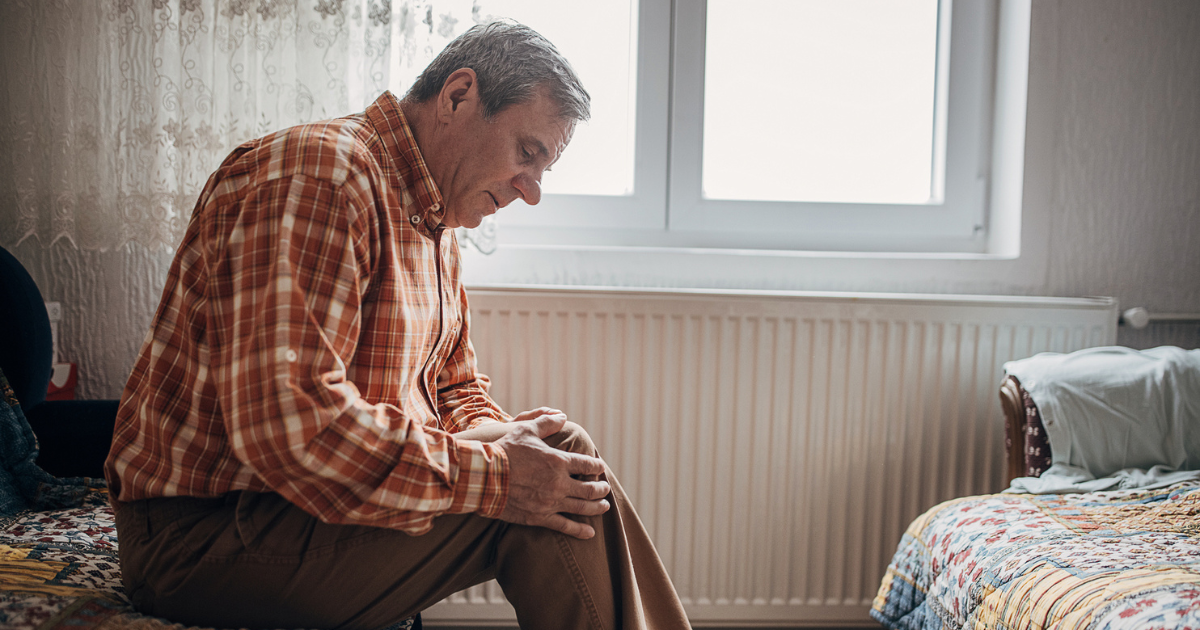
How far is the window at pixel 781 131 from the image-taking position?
1.68m

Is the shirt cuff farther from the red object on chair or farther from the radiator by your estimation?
the red object on chair

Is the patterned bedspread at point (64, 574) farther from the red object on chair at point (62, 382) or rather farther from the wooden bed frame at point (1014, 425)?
the wooden bed frame at point (1014, 425)

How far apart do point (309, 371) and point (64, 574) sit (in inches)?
18.8

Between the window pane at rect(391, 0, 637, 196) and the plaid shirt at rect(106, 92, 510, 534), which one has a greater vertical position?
the window pane at rect(391, 0, 637, 196)

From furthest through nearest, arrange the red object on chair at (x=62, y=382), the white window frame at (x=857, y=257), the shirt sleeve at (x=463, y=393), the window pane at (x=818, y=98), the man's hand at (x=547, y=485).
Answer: the window pane at (x=818, y=98), the white window frame at (x=857, y=257), the red object on chair at (x=62, y=382), the shirt sleeve at (x=463, y=393), the man's hand at (x=547, y=485)

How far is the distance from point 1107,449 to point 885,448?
1.30 feet

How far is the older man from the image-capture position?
669mm

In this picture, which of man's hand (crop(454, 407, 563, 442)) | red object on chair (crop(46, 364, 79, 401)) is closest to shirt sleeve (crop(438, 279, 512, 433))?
man's hand (crop(454, 407, 563, 442))

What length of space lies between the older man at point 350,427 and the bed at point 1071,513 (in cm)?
51

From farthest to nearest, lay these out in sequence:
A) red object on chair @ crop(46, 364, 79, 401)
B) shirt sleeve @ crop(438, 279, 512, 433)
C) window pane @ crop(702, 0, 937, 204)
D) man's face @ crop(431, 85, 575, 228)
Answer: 1. window pane @ crop(702, 0, 937, 204)
2. red object on chair @ crop(46, 364, 79, 401)
3. shirt sleeve @ crop(438, 279, 512, 433)
4. man's face @ crop(431, 85, 575, 228)

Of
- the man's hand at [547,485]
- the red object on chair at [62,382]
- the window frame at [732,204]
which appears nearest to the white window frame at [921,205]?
the window frame at [732,204]

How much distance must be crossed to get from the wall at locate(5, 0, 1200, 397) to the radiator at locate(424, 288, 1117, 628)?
0.17 m

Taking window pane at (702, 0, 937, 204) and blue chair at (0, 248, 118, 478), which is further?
window pane at (702, 0, 937, 204)

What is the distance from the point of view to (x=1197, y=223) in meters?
1.66
